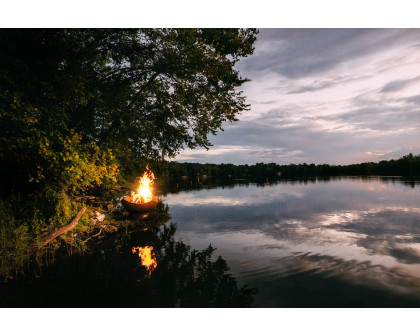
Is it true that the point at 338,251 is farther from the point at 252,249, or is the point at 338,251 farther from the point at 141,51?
the point at 141,51

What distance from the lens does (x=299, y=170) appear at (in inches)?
5241

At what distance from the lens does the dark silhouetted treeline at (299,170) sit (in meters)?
105

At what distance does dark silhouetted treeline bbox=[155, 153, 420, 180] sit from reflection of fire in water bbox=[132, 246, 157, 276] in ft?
251

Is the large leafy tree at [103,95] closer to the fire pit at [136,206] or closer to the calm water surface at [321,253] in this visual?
the fire pit at [136,206]

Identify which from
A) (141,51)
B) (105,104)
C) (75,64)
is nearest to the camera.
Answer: (75,64)

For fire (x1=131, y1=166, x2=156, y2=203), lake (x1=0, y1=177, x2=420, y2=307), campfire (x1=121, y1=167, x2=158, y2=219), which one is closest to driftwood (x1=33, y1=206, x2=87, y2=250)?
lake (x1=0, y1=177, x2=420, y2=307)

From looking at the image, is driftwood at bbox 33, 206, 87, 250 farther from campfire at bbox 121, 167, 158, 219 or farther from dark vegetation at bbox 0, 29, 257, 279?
campfire at bbox 121, 167, 158, 219

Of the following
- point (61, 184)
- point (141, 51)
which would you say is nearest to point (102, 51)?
point (141, 51)

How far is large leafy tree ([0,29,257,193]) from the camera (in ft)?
27.0

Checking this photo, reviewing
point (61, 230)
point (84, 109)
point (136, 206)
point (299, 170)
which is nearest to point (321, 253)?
point (61, 230)

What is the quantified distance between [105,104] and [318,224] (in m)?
16.1

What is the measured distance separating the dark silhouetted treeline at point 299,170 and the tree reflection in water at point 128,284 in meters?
78.7

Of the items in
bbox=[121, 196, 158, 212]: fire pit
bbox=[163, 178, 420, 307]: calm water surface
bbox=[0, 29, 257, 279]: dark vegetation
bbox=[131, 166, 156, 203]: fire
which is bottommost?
bbox=[163, 178, 420, 307]: calm water surface

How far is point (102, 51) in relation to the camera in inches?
509
